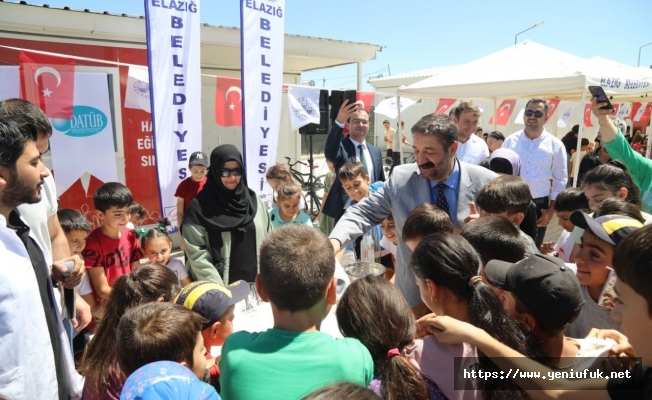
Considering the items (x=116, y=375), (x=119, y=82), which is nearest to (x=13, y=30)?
(x=119, y=82)

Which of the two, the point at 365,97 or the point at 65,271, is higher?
the point at 365,97

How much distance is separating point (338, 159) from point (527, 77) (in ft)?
9.29

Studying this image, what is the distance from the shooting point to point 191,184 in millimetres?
4066

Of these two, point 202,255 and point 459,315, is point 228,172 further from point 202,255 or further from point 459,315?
point 459,315

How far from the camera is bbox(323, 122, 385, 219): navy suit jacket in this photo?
12.8 ft

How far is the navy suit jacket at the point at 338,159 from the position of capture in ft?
12.8

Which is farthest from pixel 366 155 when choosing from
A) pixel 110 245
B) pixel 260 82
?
pixel 110 245

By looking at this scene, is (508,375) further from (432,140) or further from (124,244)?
(124,244)

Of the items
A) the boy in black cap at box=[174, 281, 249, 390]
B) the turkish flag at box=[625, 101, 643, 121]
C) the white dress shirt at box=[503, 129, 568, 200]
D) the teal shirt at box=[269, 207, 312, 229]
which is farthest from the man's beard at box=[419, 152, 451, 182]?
the turkish flag at box=[625, 101, 643, 121]

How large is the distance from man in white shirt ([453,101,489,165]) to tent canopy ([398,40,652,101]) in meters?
0.93

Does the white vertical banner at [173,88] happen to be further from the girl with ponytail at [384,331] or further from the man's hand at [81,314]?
the girl with ponytail at [384,331]

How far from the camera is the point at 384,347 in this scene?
1.22 m

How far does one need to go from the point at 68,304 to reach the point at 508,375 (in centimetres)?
216

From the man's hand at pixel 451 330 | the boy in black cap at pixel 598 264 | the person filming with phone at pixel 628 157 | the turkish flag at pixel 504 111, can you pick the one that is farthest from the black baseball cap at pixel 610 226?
the turkish flag at pixel 504 111
